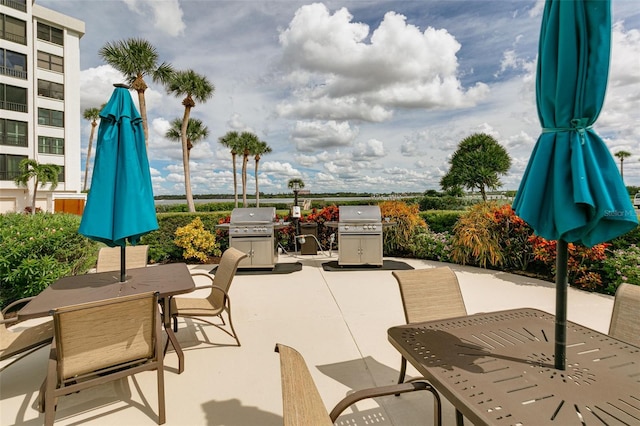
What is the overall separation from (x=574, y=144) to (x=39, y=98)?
3368 cm

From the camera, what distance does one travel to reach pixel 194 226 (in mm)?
7281

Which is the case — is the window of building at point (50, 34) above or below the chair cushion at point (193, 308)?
above

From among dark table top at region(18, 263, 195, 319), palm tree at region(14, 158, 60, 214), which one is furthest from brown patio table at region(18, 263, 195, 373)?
palm tree at region(14, 158, 60, 214)

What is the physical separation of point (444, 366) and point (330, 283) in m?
4.10

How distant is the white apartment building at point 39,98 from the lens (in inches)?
880

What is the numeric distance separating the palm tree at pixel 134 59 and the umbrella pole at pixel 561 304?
52.3ft

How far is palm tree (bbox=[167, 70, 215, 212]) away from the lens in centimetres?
1792

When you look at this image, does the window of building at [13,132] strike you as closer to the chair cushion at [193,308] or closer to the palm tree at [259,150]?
the palm tree at [259,150]

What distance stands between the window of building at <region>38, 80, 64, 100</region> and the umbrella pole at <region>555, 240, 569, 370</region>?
112 ft

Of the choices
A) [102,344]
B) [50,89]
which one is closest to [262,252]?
[102,344]

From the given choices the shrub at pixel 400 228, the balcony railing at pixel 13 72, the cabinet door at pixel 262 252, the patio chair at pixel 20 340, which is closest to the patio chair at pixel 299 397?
the patio chair at pixel 20 340

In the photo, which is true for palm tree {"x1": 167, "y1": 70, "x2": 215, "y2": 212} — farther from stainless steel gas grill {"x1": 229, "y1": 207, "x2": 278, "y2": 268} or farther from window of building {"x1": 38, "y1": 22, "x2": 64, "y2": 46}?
window of building {"x1": 38, "y1": 22, "x2": 64, "y2": 46}

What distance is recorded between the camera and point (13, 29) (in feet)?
73.5

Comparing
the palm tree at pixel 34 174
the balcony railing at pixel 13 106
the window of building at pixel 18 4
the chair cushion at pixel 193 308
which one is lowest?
the chair cushion at pixel 193 308
